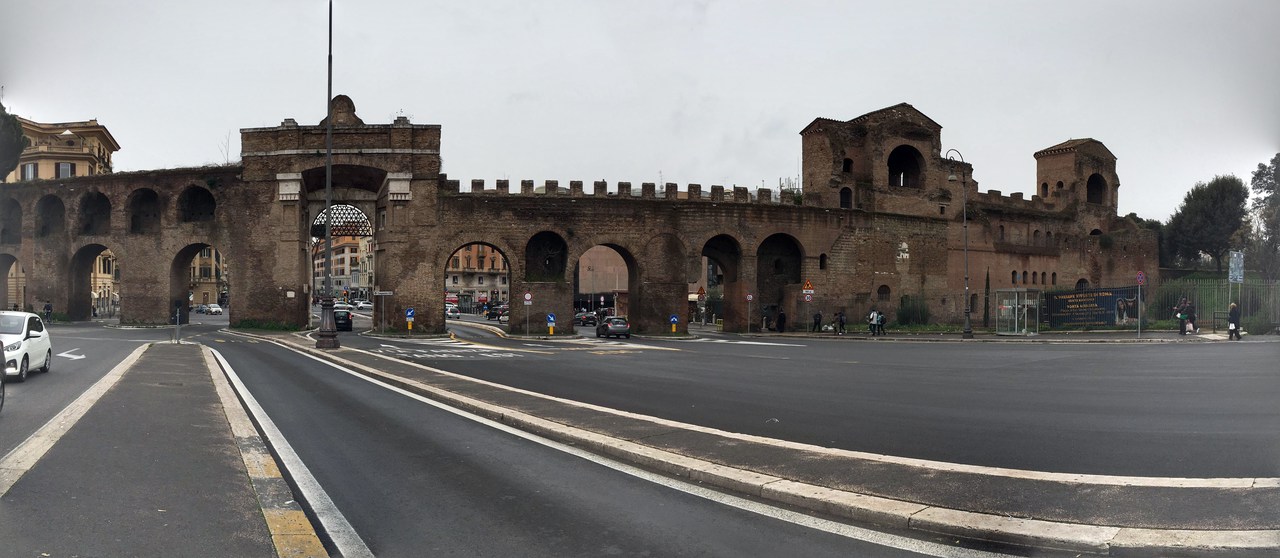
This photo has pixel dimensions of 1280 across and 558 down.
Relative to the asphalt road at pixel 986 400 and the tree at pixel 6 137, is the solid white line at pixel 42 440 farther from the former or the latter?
the asphalt road at pixel 986 400

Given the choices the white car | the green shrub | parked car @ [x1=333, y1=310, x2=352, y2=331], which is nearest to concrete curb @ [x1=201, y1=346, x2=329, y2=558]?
the white car

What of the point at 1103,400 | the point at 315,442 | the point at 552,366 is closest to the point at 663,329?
the point at 552,366

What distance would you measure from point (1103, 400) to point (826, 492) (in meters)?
8.17

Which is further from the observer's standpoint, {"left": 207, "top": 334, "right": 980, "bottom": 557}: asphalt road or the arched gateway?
the arched gateway

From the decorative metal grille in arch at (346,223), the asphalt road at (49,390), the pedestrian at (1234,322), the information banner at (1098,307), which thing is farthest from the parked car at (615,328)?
the pedestrian at (1234,322)

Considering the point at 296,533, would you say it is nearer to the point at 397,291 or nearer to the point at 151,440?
the point at 151,440

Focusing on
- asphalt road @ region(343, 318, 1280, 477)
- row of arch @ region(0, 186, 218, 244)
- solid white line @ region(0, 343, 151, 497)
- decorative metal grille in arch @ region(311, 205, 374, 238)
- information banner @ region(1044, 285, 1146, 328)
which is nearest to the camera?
solid white line @ region(0, 343, 151, 497)

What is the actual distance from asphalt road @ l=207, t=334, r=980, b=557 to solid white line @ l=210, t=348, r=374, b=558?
7 centimetres

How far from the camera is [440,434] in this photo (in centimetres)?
948

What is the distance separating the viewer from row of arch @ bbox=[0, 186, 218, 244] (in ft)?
155

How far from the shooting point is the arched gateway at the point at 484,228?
141ft

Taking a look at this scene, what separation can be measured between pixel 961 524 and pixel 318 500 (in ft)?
Result: 16.2

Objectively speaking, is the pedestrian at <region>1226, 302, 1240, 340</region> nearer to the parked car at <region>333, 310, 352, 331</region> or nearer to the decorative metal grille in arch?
the parked car at <region>333, 310, 352, 331</region>

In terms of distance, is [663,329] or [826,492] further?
[663,329]
